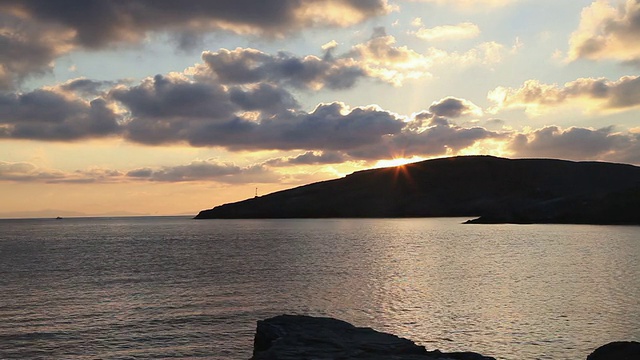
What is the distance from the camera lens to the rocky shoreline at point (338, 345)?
77.5 ft

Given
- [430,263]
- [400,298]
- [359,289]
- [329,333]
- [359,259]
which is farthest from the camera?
[359,259]

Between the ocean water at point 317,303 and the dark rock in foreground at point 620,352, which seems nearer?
the dark rock in foreground at point 620,352

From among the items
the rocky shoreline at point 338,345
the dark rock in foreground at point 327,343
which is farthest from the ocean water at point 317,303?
the rocky shoreline at point 338,345

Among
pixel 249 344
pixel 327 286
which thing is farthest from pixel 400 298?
pixel 249 344

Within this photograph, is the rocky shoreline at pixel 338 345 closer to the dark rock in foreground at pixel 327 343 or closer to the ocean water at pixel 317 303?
the dark rock in foreground at pixel 327 343

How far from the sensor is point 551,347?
111 ft

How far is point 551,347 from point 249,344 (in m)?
18.7

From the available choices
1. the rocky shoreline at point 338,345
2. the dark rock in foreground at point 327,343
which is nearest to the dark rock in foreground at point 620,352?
the rocky shoreline at point 338,345

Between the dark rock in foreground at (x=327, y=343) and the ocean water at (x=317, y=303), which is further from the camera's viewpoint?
the ocean water at (x=317, y=303)

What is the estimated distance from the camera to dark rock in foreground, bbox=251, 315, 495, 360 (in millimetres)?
23625

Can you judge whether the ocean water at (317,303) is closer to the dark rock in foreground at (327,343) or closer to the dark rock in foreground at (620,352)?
the dark rock in foreground at (327,343)

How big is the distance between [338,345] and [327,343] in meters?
0.64

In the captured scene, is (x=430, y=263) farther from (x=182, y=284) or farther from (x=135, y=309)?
(x=135, y=309)

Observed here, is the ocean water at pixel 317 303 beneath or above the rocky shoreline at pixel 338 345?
beneath
